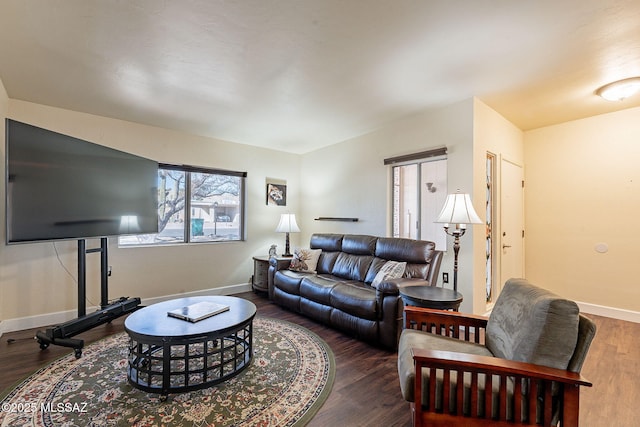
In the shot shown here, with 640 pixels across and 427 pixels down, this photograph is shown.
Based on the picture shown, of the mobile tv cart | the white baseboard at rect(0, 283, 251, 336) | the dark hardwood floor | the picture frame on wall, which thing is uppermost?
the picture frame on wall

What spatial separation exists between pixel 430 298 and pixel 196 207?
363 centimetres

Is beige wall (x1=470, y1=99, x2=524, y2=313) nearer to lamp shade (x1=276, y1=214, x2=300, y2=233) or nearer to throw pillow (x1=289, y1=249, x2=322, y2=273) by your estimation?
throw pillow (x1=289, y1=249, x2=322, y2=273)

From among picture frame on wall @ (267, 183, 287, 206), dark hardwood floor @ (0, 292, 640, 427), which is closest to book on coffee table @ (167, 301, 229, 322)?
dark hardwood floor @ (0, 292, 640, 427)

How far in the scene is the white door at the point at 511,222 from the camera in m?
3.66

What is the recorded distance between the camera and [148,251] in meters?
3.85

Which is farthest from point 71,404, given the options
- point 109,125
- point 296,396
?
point 109,125

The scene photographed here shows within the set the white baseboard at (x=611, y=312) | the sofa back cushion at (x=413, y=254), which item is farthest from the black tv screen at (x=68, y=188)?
the white baseboard at (x=611, y=312)

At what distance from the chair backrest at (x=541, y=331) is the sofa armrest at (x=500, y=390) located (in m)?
0.06

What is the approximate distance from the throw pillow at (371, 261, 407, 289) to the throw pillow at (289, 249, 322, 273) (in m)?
1.04

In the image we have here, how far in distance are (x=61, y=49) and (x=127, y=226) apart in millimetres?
1817

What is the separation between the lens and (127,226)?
327cm

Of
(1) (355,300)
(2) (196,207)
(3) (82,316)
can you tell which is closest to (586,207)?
(1) (355,300)

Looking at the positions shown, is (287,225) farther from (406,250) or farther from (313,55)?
(313,55)

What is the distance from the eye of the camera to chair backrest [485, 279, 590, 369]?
124cm
